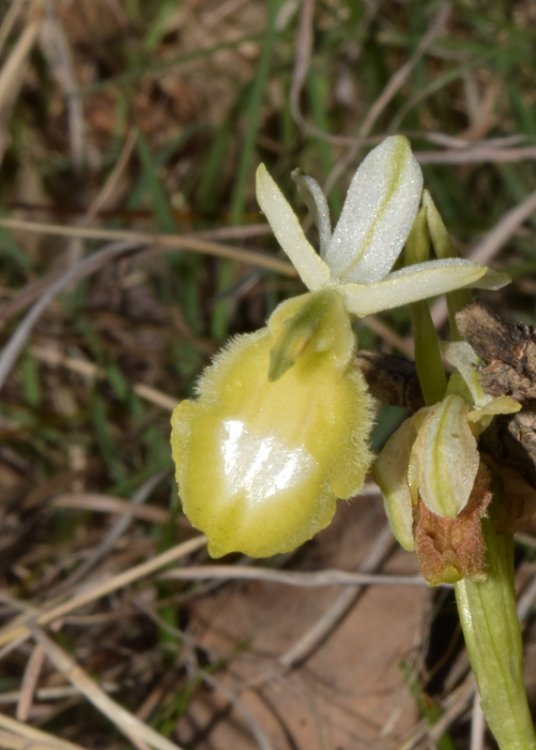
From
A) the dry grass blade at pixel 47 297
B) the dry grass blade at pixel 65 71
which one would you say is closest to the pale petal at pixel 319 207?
the dry grass blade at pixel 47 297

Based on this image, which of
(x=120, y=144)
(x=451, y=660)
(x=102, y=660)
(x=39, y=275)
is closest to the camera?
(x=451, y=660)

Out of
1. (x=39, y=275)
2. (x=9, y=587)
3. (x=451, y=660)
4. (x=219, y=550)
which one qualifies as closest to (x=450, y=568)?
(x=219, y=550)

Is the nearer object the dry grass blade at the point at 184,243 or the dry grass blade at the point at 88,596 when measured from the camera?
the dry grass blade at the point at 88,596

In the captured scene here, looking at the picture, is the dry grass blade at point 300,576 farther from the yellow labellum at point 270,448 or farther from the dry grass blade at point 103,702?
the yellow labellum at point 270,448

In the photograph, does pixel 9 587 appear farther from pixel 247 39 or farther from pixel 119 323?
pixel 247 39

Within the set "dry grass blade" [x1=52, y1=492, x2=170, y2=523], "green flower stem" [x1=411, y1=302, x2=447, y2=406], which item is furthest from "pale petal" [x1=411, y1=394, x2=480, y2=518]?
"dry grass blade" [x1=52, y1=492, x2=170, y2=523]

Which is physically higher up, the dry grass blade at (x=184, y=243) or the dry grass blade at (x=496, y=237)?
the dry grass blade at (x=184, y=243)

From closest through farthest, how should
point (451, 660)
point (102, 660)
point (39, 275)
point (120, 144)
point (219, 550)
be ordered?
point (219, 550)
point (451, 660)
point (102, 660)
point (39, 275)
point (120, 144)
